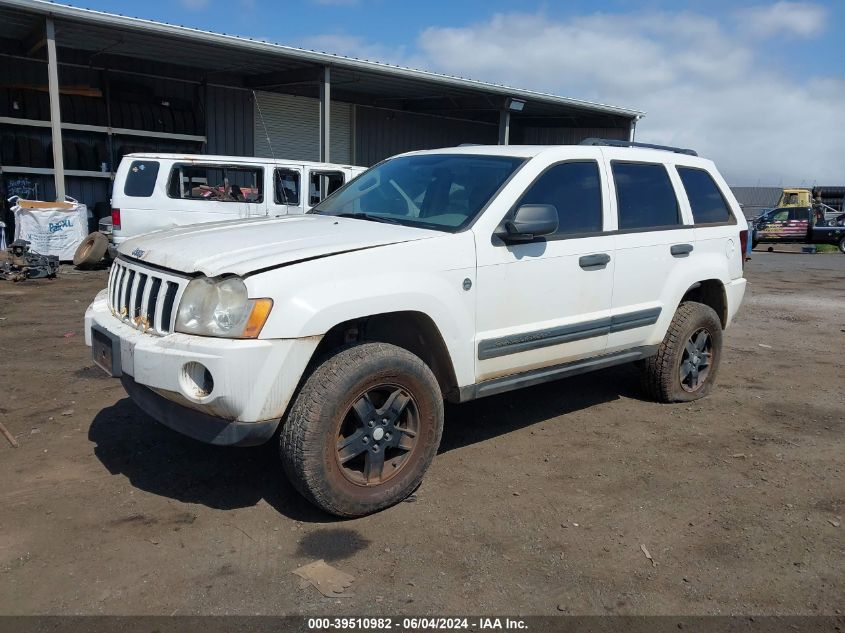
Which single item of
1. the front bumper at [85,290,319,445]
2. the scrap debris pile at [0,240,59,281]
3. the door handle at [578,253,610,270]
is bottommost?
the scrap debris pile at [0,240,59,281]

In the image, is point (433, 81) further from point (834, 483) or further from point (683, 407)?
point (834, 483)

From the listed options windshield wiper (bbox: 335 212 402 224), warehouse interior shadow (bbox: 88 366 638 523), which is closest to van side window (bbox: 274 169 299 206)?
warehouse interior shadow (bbox: 88 366 638 523)

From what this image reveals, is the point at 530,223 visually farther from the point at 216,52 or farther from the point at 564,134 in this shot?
the point at 564,134

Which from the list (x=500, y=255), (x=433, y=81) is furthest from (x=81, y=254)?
(x=500, y=255)

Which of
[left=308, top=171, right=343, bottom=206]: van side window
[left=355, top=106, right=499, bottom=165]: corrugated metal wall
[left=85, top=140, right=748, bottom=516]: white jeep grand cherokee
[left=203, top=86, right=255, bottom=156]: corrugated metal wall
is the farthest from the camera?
[left=355, top=106, right=499, bottom=165]: corrugated metal wall

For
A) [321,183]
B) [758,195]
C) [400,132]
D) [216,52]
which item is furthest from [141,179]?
[758,195]

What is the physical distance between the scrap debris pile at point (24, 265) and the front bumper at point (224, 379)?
9.15 meters

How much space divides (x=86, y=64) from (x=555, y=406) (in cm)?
1519

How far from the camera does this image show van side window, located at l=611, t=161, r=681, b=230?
15.5ft

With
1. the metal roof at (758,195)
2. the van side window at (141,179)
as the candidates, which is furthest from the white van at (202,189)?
the metal roof at (758,195)

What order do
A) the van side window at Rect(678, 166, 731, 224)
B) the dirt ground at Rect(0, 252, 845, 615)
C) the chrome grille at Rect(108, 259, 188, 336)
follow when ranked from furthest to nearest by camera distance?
1. the van side window at Rect(678, 166, 731, 224)
2. the chrome grille at Rect(108, 259, 188, 336)
3. the dirt ground at Rect(0, 252, 845, 615)

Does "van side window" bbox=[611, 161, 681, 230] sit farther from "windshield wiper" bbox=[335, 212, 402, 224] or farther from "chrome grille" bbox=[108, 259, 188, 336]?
"chrome grille" bbox=[108, 259, 188, 336]

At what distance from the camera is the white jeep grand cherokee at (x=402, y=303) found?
124 inches

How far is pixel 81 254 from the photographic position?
12633 millimetres
